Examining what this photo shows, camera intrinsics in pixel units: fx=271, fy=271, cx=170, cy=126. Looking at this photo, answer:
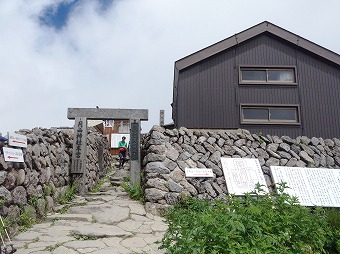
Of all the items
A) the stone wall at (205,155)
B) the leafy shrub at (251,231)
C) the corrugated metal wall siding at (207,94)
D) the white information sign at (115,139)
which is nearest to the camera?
the leafy shrub at (251,231)

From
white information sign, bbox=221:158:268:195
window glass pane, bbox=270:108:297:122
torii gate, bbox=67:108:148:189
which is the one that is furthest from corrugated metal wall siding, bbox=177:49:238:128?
white information sign, bbox=221:158:268:195

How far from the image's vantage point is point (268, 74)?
14156 millimetres

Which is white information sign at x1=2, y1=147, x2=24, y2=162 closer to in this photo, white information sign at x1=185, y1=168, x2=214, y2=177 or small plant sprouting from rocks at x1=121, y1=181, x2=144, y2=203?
small plant sprouting from rocks at x1=121, y1=181, x2=144, y2=203

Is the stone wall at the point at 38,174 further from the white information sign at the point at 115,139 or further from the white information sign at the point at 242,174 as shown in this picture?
the white information sign at the point at 115,139

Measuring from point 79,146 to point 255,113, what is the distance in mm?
8732

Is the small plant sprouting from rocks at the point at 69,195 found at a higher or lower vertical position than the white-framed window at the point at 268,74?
lower

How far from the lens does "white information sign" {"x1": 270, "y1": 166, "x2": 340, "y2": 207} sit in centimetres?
812

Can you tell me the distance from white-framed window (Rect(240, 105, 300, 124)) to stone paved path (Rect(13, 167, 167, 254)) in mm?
8029

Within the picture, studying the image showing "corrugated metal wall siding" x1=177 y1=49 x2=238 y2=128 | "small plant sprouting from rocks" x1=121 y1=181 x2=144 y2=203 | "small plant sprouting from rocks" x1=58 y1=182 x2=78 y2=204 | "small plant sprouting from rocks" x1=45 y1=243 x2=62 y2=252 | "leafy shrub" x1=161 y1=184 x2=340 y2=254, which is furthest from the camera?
"corrugated metal wall siding" x1=177 y1=49 x2=238 y2=128

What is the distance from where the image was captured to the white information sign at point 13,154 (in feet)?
16.2

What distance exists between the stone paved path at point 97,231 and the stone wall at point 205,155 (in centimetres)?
96

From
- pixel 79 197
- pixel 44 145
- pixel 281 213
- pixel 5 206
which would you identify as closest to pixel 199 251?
pixel 281 213

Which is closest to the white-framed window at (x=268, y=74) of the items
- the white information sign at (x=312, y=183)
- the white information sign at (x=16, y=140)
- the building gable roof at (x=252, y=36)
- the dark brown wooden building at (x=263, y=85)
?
the dark brown wooden building at (x=263, y=85)

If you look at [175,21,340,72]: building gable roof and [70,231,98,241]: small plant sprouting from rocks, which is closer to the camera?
[70,231,98,241]: small plant sprouting from rocks
